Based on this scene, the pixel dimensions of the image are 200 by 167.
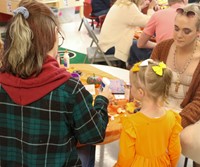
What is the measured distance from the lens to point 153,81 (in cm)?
156

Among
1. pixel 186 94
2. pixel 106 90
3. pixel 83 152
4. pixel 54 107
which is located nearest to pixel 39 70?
pixel 54 107

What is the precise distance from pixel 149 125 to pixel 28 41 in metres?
0.72

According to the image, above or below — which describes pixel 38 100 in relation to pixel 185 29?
below

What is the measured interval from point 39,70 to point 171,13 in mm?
2268

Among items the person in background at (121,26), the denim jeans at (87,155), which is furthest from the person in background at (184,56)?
the person in background at (121,26)

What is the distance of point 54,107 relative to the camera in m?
1.35

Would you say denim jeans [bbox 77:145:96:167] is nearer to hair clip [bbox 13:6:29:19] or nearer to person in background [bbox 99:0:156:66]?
hair clip [bbox 13:6:29:19]

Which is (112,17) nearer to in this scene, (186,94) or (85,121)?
(186,94)

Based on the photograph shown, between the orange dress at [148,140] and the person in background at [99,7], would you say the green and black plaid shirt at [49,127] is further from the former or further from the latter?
the person in background at [99,7]

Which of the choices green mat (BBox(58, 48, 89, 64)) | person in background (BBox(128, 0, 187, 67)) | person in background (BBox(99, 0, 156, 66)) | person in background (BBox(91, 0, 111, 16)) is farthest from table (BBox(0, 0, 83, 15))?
person in background (BBox(128, 0, 187, 67))

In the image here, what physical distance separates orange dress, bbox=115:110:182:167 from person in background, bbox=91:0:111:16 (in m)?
4.89

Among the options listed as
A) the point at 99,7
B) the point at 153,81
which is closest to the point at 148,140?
the point at 153,81

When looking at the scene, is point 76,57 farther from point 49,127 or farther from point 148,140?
point 49,127

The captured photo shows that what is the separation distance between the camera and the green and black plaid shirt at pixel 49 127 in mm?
1353
